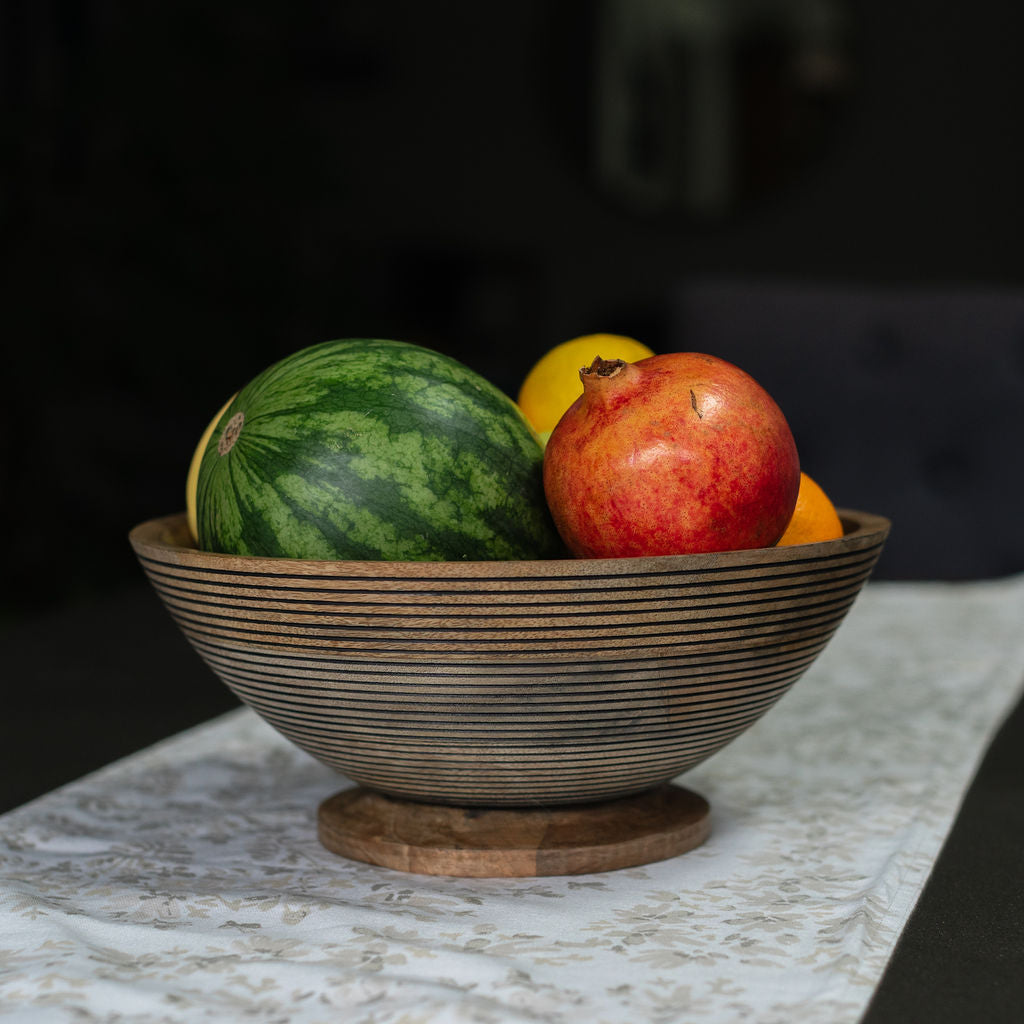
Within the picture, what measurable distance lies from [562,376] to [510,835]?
291 mm


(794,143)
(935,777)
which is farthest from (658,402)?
(794,143)

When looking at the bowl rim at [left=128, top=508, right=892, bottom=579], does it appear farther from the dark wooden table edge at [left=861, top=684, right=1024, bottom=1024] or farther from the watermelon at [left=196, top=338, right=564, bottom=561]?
the dark wooden table edge at [left=861, top=684, right=1024, bottom=1024]

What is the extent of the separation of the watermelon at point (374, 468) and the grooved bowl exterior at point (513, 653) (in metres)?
0.04

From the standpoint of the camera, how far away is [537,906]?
612mm

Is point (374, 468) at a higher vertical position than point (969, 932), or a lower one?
higher

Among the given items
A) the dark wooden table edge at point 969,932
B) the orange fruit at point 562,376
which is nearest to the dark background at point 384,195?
the orange fruit at point 562,376

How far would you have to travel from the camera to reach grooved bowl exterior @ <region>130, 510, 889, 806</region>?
1.89 feet

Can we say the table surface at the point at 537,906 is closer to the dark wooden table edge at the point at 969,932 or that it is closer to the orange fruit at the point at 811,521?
the dark wooden table edge at the point at 969,932

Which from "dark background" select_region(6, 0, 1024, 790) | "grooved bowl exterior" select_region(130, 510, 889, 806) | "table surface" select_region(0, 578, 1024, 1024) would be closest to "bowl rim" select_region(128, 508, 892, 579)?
"grooved bowl exterior" select_region(130, 510, 889, 806)

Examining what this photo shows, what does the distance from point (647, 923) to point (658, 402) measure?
9.6 inches

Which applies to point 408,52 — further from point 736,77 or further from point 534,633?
point 534,633

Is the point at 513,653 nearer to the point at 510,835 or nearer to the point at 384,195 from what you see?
the point at 510,835

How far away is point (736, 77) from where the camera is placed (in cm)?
438

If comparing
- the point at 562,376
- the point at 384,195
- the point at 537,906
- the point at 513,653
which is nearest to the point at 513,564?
the point at 513,653
